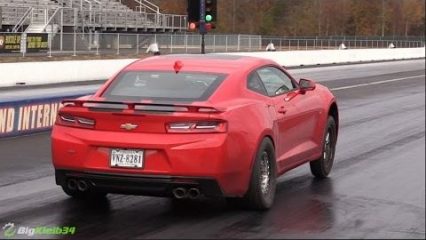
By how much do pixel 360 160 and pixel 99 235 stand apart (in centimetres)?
451

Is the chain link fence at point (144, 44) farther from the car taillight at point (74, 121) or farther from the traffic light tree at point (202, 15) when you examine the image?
the car taillight at point (74, 121)

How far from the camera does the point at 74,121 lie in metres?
6.18

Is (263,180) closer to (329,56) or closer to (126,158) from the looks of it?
(126,158)

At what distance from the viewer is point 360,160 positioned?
359 inches

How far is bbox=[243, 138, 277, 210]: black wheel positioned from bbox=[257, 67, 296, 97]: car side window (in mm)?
718

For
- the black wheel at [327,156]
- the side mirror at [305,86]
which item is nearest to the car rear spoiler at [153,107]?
the side mirror at [305,86]

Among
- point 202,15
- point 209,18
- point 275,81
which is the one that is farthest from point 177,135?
point 202,15

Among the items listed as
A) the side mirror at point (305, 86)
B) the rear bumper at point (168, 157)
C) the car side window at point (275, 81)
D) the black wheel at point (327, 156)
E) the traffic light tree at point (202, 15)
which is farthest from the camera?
the traffic light tree at point (202, 15)

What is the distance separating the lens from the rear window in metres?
6.32

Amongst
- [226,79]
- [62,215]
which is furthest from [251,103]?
[62,215]

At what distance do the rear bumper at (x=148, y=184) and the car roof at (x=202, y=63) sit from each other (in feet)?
4.20

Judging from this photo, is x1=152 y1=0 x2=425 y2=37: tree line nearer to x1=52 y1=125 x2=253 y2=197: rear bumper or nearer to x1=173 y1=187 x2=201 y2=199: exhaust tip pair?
x1=52 y1=125 x2=253 y2=197: rear bumper

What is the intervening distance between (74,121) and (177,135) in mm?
985

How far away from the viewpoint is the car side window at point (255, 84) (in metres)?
6.72
